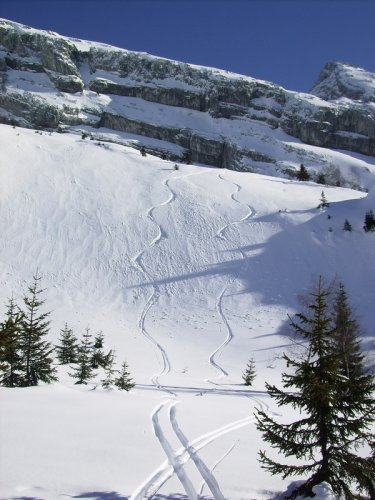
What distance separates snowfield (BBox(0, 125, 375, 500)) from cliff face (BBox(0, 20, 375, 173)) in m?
60.7

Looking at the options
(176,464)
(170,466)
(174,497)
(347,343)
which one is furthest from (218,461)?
(347,343)

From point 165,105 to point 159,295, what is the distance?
437 feet

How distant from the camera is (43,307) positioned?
36.5m

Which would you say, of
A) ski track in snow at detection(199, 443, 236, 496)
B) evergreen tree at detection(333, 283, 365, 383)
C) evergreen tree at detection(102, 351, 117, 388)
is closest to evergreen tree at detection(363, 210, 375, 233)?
evergreen tree at detection(333, 283, 365, 383)

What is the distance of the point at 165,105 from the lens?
15862 cm

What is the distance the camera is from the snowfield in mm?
7527

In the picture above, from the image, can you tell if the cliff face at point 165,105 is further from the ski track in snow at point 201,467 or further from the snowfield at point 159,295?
the ski track in snow at point 201,467

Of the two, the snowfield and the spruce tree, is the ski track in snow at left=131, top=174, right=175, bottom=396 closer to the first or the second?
the snowfield

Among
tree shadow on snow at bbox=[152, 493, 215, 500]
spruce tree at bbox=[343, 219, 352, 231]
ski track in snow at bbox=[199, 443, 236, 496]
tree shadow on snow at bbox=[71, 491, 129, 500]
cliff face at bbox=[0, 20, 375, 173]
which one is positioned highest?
cliff face at bbox=[0, 20, 375, 173]

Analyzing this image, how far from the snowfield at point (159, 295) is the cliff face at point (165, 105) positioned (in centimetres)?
6072

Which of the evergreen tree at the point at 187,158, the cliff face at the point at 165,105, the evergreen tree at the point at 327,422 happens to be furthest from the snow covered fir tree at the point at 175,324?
the evergreen tree at the point at 187,158

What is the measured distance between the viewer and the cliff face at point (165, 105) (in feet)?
441

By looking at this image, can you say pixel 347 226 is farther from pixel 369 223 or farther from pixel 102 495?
pixel 102 495

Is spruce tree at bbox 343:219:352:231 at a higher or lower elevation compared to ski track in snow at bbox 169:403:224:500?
higher
